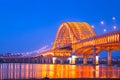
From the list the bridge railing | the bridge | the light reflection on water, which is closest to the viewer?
the light reflection on water

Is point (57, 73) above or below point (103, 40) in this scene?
below

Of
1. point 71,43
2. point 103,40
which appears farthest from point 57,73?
point 71,43

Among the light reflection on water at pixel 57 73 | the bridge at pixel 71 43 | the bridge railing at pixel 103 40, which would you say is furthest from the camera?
the bridge at pixel 71 43

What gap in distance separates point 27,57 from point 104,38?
80108 millimetres

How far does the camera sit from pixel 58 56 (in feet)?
588

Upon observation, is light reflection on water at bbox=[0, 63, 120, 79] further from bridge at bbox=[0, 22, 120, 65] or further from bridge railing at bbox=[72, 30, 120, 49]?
bridge at bbox=[0, 22, 120, 65]

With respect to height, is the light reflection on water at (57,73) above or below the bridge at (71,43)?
below

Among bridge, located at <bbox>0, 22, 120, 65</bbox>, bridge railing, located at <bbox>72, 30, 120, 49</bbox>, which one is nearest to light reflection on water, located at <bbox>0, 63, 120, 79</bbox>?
bridge railing, located at <bbox>72, 30, 120, 49</bbox>

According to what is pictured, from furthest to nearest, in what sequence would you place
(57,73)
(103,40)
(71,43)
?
(71,43) → (103,40) → (57,73)

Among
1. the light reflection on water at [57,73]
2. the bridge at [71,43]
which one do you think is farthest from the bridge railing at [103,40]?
the light reflection on water at [57,73]

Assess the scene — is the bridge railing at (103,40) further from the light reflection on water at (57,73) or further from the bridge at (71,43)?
the light reflection on water at (57,73)

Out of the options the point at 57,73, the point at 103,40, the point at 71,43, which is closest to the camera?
the point at 57,73

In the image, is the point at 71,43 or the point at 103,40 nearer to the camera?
the point at 103,40

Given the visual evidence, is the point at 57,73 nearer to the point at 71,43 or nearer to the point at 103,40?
the point at 103,40
